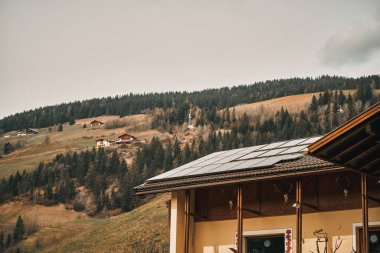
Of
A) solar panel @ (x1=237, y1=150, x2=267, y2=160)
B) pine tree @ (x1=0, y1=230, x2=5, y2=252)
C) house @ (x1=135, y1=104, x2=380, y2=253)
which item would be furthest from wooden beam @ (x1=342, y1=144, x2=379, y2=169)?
pine tree @ (x1=0, y1=230, x2=5, y2=252)

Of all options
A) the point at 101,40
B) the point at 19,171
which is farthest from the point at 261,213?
the point at 19,171

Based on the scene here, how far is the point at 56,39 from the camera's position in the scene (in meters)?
51.7

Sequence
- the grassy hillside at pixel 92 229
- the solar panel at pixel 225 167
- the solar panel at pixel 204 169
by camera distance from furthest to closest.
→ the grassy hillside at pixel 92 229
the solar panel at pixel 204 169
the solar panel at pixel 225 167

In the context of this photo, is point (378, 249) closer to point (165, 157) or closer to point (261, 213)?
point (261, 213)

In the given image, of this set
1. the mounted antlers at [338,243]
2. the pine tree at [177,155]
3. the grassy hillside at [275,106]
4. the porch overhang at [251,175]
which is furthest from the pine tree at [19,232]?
the mounted antlers at [338,243]

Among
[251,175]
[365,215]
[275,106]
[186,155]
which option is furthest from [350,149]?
[275,106]

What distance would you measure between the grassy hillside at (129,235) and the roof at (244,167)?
107 ft

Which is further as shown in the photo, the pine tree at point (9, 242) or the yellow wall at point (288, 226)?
the pine tree at point (9, 242)

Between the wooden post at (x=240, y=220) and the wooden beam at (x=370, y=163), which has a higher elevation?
the wooden beam at (x=370, y=163)

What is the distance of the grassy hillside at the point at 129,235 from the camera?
202ft

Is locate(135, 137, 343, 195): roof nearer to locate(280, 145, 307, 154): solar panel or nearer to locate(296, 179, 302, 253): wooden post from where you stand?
locate(280, 145, 307, 154): solar panel

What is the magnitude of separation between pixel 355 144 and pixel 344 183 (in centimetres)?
574

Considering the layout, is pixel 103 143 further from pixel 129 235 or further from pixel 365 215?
pixel 365 215

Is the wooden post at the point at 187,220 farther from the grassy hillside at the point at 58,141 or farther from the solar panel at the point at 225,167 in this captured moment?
the grassy hillside at the point at 58,141
